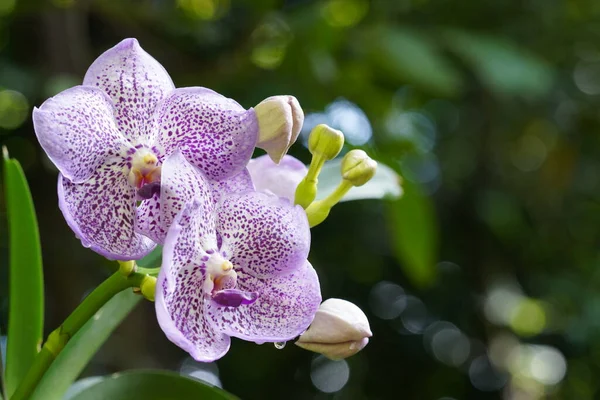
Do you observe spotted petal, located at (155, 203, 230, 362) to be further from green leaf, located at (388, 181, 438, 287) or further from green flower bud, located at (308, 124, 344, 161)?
green leaf, located at (388, 181, 438, 287)

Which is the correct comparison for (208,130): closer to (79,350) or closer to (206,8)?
(79,350)

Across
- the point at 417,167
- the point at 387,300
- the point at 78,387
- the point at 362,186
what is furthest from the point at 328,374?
the point at 78,387

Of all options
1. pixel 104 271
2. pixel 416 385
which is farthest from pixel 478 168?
pixel 104 271

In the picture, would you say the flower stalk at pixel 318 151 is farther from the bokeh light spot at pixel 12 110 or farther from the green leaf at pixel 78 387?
the bokeh light spot at pixel 12 110

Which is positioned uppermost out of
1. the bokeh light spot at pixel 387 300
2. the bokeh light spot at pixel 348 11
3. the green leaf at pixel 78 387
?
the green leaf at pixel 78 387

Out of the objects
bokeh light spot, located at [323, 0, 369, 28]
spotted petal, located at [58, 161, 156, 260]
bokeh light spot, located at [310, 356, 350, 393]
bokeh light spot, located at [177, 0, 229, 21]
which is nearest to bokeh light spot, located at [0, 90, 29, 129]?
bokeh light spot, located at [177, 0, 229, 21]

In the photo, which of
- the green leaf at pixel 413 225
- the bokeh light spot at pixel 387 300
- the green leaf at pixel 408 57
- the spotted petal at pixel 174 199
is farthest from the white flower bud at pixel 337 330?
the bokeh light spot at pixel 387 300

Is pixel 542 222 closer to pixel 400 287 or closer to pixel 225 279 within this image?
pixel 400 287
